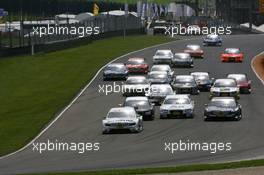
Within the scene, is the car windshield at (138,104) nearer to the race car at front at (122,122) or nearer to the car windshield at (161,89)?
the race car at front at (122,122)

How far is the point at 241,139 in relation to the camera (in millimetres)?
37438

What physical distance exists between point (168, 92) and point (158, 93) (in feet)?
1.95

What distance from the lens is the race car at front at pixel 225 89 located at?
54750mm

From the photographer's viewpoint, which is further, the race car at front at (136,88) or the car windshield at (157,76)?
the car windshield at (157,76)

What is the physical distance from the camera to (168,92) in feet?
175

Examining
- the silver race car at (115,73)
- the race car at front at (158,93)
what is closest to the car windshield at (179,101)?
the race car at front at (158,93)

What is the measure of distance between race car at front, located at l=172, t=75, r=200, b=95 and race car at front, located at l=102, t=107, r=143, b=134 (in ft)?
51.8

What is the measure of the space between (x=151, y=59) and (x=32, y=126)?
42.8m

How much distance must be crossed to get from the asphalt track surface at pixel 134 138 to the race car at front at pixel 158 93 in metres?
1.89

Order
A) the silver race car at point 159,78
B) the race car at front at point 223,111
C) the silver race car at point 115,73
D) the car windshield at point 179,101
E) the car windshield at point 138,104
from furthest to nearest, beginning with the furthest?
the silver race car at point 115,73 → the silver race car at point 159,78 → the car windshield at point 179,101 → the car windshield at point 138,104 → the race car at front at point 223,111

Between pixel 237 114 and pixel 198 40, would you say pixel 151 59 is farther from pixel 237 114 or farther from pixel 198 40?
pixel 237 114

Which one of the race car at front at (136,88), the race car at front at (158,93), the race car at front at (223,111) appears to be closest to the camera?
the race car at front at (223,111)

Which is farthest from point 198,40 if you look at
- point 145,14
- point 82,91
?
point 82,91

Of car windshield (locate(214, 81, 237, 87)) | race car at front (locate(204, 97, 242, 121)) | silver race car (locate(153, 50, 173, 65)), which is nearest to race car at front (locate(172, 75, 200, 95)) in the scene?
car windshield (locate(214, 81, 237, 87))
